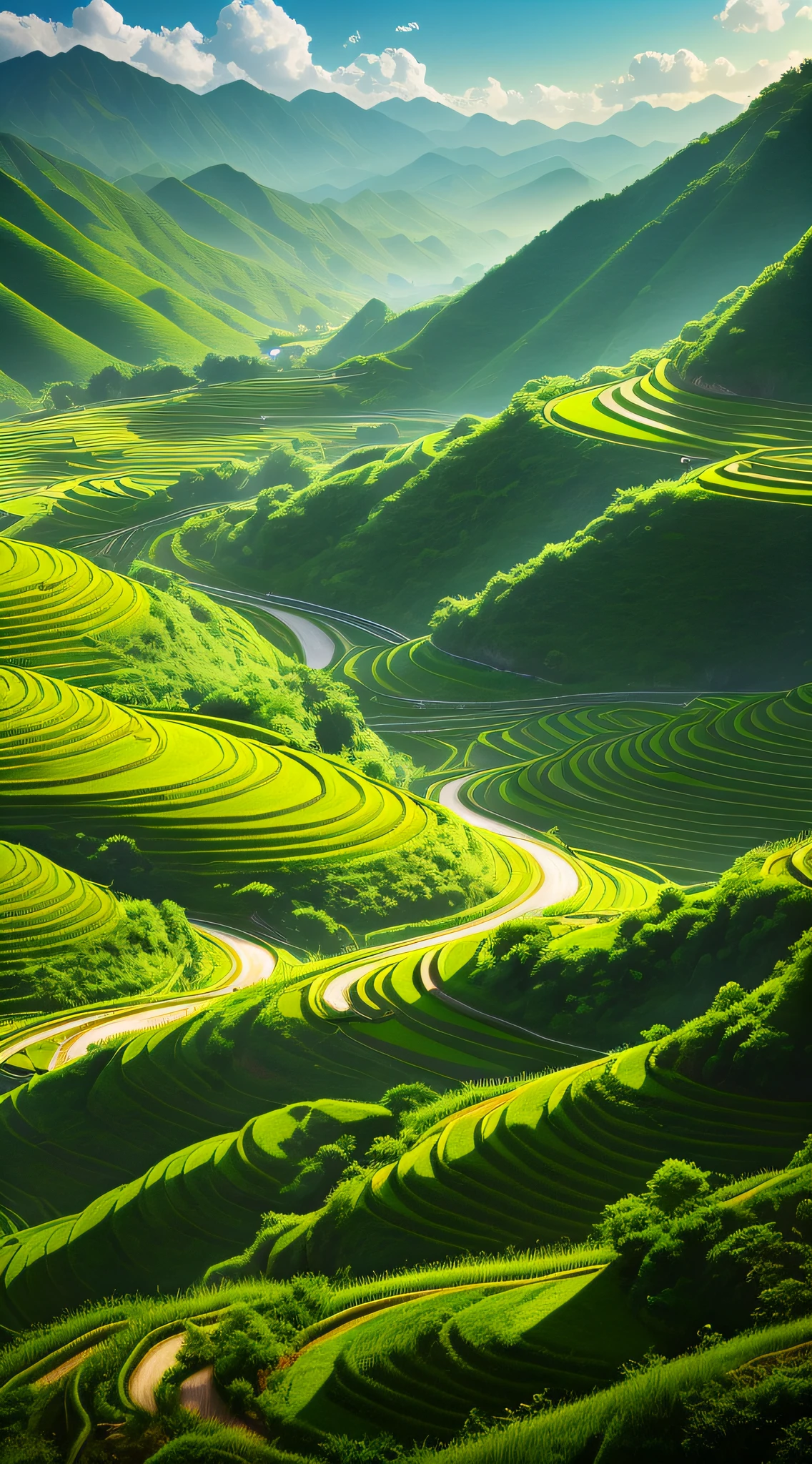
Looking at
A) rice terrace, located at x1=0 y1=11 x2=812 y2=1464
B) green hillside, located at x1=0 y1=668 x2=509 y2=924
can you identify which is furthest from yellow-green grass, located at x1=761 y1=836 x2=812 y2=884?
green hillside, located at x1=0 y1=668 x2=509 y2=924

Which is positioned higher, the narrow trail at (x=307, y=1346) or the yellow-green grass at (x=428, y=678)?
the yellow-green grass at (x=428, y=678)

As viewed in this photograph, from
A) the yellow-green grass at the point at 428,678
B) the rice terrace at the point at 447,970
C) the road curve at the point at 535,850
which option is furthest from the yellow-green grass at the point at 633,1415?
the yellow-green grass at the point at 428,678

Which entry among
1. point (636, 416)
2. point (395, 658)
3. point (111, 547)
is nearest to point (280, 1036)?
point (395, 658)

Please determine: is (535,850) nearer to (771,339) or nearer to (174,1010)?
(174,1010)

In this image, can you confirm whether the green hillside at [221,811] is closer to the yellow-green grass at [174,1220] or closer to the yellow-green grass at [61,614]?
the yellow-green grass at [61,614]

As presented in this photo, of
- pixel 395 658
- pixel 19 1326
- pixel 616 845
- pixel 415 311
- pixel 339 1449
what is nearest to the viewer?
pixel 339 1449

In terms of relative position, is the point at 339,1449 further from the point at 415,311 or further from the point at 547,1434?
the point at 415,311
